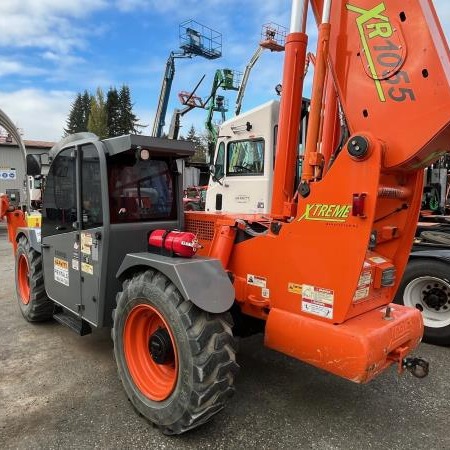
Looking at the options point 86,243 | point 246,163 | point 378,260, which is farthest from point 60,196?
point 246,163

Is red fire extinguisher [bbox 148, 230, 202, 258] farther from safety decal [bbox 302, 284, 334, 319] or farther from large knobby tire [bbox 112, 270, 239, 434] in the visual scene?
safety decal [bbox 302, 284, 334, 319]

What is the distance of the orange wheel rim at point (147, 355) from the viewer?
2.95 m

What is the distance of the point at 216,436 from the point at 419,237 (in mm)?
3676

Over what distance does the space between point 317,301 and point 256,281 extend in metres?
0.59

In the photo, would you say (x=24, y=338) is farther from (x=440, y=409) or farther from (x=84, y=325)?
(x=440, y=409)

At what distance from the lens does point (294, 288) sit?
9.37ft

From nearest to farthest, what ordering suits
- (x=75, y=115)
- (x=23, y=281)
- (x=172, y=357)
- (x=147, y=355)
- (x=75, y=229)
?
(x=172, y=357), (x=147, y=355), (x=75, y=229), (x=23, y=281), (x=75, y=115)

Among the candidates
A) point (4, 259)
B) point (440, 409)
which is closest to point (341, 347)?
point (440, 409)

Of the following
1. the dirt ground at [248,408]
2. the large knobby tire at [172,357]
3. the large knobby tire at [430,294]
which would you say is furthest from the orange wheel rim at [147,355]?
the large knobby tire at [430,294]

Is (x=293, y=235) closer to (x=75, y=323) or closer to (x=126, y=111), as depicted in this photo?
(x=75, y=323)

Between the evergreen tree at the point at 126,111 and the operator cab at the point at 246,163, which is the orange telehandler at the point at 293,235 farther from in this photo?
the evergreen tree at the point at 126,111

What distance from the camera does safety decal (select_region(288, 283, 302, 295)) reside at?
9.23 ft

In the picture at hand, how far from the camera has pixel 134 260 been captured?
3.05 m

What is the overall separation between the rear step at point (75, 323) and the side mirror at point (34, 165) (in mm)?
1474
